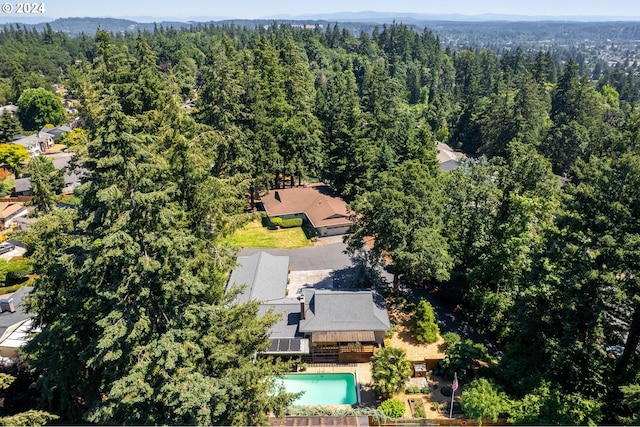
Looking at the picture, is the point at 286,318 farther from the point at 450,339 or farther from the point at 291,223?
the point at 291,223

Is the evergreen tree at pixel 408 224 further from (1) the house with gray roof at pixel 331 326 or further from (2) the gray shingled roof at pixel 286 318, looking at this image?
(2) the gray shingled roof at pixel 286 318

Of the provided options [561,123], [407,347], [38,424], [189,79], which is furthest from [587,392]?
[189,79]

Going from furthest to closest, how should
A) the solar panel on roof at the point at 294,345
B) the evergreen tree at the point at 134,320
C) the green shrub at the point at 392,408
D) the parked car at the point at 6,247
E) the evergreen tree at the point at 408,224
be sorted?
the parked car at the point at 6,247 → the evergreen tree at the point at 408,224 → the solar panel on roof at the point at 294,345 → the green shrub at the point at 392,408 → the evergreen tree at the point at 134,320

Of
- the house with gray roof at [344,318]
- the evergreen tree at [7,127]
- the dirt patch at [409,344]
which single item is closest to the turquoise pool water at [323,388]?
the house with gray roof at [344,318]

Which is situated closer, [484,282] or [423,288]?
[484,282]

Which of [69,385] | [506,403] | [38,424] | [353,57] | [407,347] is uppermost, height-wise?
[353,57]

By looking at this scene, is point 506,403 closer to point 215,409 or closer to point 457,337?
point 457,337
